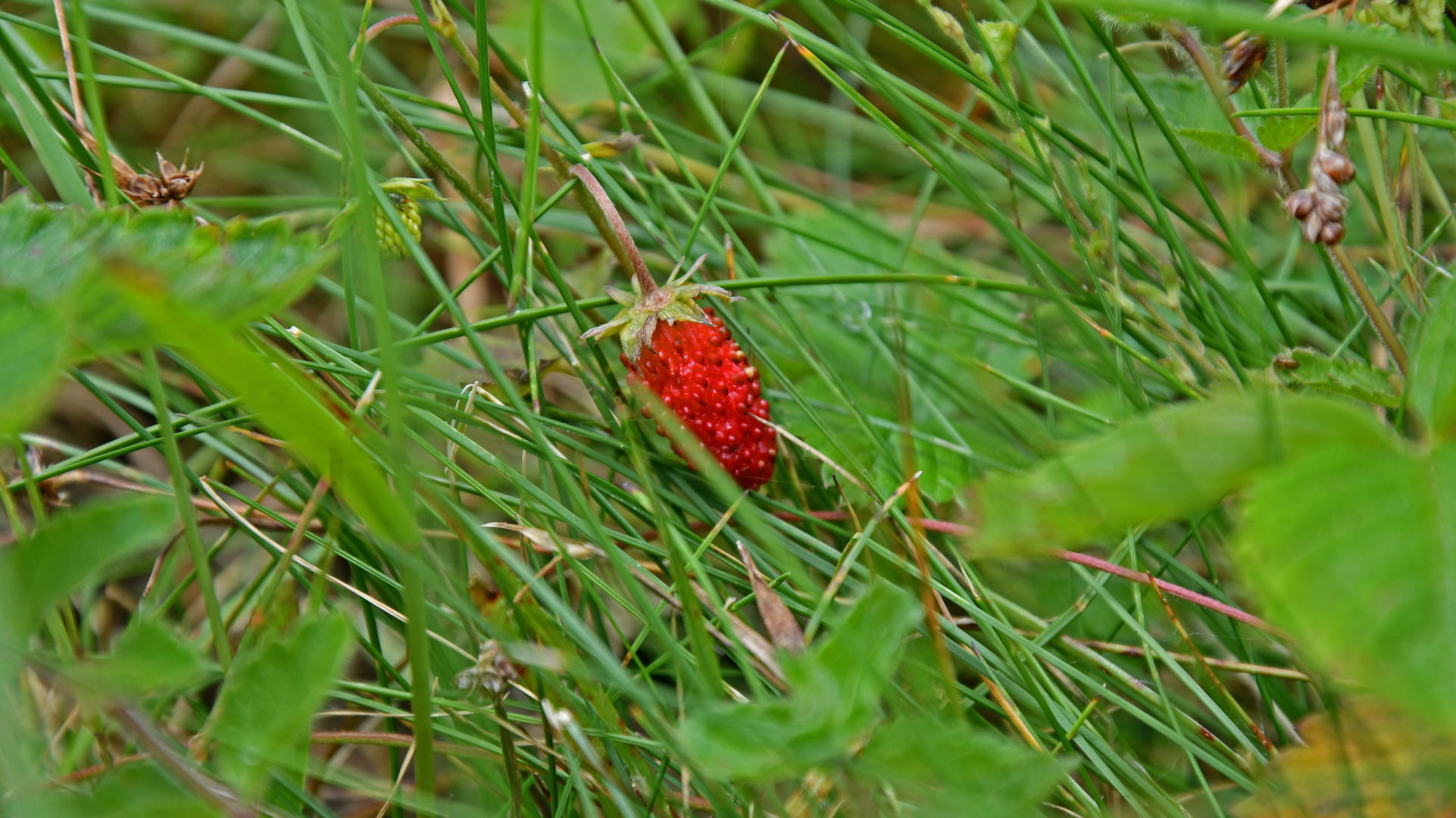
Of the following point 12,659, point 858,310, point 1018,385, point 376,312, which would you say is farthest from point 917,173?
point 12,659

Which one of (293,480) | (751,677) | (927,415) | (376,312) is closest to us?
(376,312)

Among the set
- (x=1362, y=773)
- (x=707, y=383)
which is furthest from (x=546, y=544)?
(x=1362, y=773)

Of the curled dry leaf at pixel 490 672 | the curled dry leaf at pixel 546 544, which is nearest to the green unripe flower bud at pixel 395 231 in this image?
the curled dry leaf at pixel 546 544

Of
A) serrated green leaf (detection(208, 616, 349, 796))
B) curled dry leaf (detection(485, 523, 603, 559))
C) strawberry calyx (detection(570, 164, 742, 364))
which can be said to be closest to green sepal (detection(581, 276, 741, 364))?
strawberry calyx (detection(570, 164, 742, 364))

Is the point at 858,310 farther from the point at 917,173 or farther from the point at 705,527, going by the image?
the point at 917,173

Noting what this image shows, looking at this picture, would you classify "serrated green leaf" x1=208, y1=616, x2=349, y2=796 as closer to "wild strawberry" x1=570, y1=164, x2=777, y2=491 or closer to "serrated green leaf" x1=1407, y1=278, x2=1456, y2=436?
"wild strawberry" x1=570, y1=164, x2=777, y2=491

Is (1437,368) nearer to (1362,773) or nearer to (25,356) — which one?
(1362,773)

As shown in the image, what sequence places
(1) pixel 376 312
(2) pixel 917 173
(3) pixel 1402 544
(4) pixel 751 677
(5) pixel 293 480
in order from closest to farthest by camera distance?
(3) pixel 1402 544
(1) pixel 376 312
(4) pixel 751 677
(5) pixel 293 480
(2) pixel 917 173

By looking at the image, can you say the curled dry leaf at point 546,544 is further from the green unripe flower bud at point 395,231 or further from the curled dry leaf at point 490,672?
the green unripe flower bud at point 395,231
